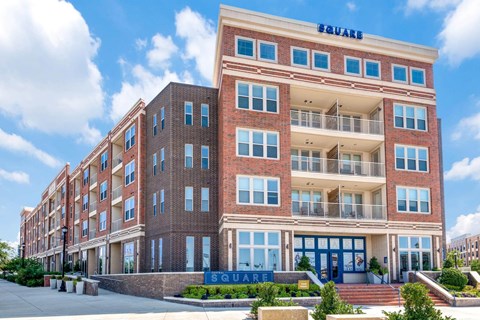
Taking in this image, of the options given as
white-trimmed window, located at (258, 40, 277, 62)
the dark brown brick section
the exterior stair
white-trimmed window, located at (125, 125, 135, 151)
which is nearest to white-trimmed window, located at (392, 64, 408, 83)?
white-trimmed window, located at (258, 40, 277, 62)

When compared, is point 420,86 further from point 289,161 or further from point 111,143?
point 111,143

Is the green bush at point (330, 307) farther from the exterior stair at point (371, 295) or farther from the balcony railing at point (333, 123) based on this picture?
the balcony railing at point (333, 123)

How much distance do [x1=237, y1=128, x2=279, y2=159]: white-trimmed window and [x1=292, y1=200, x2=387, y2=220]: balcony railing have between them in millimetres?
4025

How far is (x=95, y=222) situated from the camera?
160 ft

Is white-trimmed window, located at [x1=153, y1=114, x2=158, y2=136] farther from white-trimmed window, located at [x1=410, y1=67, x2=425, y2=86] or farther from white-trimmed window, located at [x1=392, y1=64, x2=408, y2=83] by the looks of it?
white-trimmed window, located at [x1=410, y1=67, x2=425, y2=86]

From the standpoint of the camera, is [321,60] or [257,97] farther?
[321,60]

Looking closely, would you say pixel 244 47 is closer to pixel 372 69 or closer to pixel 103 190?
pixel 372 69

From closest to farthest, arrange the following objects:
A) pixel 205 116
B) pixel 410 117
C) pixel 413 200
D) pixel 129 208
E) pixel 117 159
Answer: pixel 205 116, pixel 413 200, pixel 410 117, pixel 129 208, pixel 117 159

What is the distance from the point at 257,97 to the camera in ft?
99.1

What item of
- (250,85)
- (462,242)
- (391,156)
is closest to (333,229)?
(391,156)

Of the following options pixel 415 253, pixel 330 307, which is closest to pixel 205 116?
pixel 415 253

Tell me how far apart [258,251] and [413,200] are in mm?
10911

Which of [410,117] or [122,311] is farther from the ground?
[410,117]

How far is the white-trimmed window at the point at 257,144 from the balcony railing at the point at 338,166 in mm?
2534
